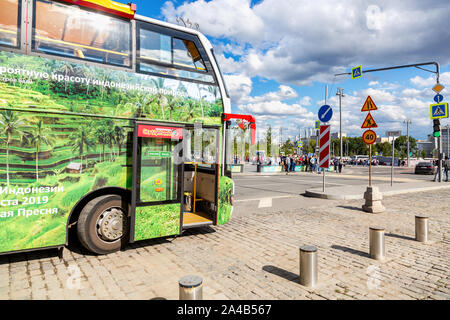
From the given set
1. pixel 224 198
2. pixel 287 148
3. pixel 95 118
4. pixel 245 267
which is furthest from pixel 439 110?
pixel 287 148

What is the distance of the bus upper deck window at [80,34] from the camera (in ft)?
14.4

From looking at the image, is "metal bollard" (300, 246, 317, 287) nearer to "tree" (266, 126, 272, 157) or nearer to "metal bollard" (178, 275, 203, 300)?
"metal bollard" (178, 275, 203, 300)

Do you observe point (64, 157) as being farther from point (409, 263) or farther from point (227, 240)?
point (409, 263)

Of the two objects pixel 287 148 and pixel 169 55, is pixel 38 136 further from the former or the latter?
pixel 287 148

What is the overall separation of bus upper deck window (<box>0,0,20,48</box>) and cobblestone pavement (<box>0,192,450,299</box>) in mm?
3366

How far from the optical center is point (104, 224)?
4.94 m

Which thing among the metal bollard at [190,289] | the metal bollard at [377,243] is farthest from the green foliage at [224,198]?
the metal bollard at [190,289]

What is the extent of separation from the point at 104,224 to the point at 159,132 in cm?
186

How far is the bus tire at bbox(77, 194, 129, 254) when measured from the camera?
477cm
